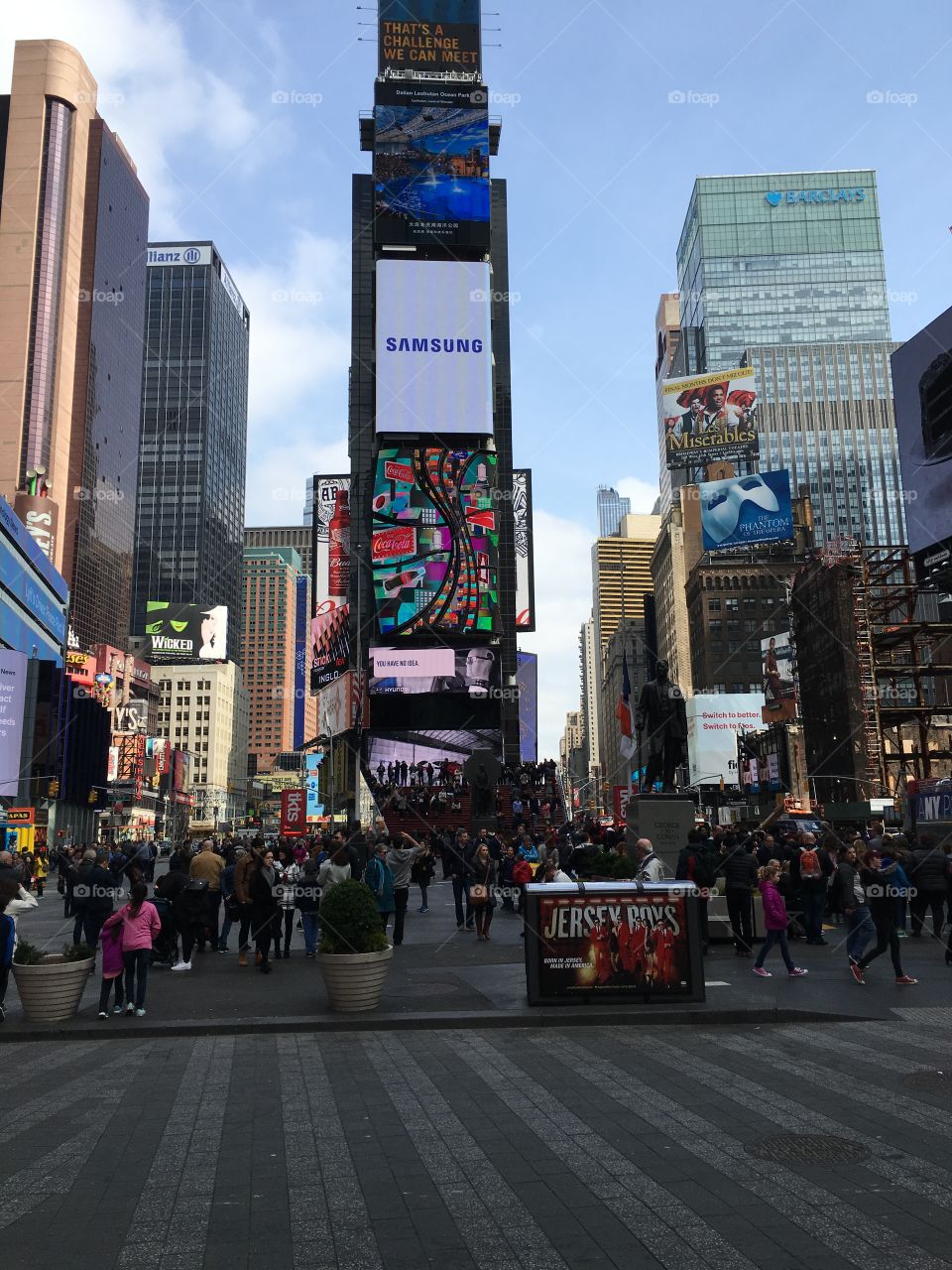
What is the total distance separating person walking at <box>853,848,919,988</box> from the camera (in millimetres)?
13188

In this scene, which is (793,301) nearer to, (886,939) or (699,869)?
(699,869)

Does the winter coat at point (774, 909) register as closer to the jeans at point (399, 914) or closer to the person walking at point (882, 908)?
the person walking at point (882, 908)

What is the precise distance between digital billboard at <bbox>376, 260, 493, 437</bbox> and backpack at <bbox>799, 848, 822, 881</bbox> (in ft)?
198

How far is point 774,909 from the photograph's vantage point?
45.1 ft

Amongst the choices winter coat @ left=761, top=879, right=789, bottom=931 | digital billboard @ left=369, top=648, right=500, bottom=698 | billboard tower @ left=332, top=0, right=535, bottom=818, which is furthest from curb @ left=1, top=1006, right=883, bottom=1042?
digital billboard @ left=369, top=648, right=500, bottom=698

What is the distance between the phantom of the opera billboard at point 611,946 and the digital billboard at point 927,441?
37655 millimetres

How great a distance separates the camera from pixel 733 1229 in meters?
5.34

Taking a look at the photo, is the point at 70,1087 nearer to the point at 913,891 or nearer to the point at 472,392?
the point at 913,891

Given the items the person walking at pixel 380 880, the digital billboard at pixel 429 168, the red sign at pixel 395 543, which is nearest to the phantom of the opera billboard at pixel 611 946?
the person walking at pixel 380 880

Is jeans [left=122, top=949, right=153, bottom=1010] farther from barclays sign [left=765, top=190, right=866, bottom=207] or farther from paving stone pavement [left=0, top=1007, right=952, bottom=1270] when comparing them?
barclays sign [left=765, top=190, right=866, bottom=207]

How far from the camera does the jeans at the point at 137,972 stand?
11.6m

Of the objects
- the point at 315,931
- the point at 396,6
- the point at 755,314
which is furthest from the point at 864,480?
the point at 315,931

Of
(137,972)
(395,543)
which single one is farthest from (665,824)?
(395,543)

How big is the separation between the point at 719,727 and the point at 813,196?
133m
